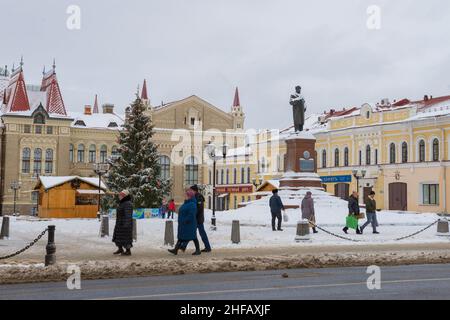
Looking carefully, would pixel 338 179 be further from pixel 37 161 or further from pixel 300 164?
pixel 37 161

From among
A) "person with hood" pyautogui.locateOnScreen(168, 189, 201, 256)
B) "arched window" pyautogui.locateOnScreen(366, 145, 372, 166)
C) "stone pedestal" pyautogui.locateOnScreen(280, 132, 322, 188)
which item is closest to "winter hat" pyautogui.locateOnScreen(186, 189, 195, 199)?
"person with hood" pyautogui.locateOnScreen(168, 189, 201, 256)

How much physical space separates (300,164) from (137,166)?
16.3 meters

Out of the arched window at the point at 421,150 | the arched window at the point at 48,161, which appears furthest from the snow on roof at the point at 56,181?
the arched window at the point at 48,161

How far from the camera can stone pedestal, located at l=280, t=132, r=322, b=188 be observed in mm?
36500

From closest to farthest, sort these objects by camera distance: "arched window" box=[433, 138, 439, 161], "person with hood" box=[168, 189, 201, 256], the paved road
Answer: the paved road < "person with hood" box=[168, 189, 201, 256] < "arched window" box=[433, 138, 439, 161]

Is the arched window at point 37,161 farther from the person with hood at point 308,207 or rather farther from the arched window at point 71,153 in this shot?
the person with hood at point 308,207

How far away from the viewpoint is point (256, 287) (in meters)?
11.0

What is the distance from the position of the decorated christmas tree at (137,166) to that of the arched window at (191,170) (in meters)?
31.0

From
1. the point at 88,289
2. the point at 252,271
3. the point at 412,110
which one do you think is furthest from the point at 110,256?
the point at 412,110

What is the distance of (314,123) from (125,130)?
2730cm

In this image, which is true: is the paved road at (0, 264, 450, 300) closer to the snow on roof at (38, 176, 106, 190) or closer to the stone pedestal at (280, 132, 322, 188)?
the stone pedestal at (280, 132, 322, 188)

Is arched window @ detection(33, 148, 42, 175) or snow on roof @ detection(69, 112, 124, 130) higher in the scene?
snow on roof @ detection(69, 112, 124, 130)

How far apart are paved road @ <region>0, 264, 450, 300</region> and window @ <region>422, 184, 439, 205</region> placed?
4083cm

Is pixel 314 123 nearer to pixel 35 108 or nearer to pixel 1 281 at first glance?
pixel 35 108
